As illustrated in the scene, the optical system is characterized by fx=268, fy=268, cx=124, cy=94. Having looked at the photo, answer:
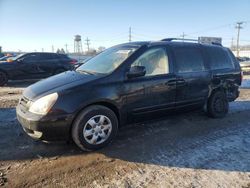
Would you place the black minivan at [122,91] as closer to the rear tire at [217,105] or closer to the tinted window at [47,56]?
the rear tire at [217,105]

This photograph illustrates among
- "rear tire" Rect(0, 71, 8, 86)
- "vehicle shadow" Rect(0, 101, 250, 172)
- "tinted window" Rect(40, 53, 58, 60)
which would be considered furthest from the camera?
"tinted window" Rect(40, 53, 58, 60)

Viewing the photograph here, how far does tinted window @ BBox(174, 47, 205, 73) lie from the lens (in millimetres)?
5430

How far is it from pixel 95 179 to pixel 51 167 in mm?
724

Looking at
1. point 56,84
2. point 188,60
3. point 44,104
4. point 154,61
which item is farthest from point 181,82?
point 44,104

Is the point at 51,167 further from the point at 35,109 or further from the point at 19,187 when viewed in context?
the point at 35,109

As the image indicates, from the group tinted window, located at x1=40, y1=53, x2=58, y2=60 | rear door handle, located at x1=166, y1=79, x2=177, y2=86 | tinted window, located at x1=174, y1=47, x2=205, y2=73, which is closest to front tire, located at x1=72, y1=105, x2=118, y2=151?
rear door handle, located at x1=166, y1=79, x2=177, y2=86

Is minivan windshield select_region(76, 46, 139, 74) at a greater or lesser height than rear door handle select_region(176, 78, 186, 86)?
greater

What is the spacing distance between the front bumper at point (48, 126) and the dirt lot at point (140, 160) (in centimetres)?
33

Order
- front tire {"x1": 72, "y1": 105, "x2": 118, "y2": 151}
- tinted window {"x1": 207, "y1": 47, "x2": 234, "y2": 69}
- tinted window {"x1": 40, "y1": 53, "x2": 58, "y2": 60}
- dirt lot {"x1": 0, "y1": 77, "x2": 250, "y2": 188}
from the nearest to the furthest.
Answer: dirt lot {"x1": 0, "y1": 77, "x2": 250, "y2": 188}
front tire {"x1": 72, "y1": 105, "x2": 118, "y2": 151}
tinted window {"x1": 207, "y1": 47, "x2": 234, "y2": 69}
tinted window {"x1": 40, "y1": 53, "x2": 58, "y2": 60}

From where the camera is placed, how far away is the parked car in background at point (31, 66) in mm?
12367

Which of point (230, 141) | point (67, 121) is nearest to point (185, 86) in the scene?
point (230, 141)

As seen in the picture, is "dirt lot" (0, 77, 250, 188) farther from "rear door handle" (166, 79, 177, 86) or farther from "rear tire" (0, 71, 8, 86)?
"rear tire" (0, 71, 8, 86)

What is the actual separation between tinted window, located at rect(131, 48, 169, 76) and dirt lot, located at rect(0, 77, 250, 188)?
1209 mm

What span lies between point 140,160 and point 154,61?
6.40 feet
